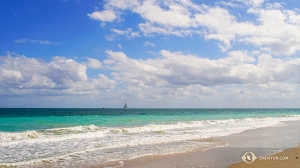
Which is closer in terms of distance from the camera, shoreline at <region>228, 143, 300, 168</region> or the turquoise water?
shoreline at <region>228, 143, 300, 168</region>

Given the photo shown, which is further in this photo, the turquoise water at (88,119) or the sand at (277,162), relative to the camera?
the turquoise water at (88,119)

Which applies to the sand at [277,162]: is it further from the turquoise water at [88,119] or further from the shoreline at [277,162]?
the turquoise water at [88,119]

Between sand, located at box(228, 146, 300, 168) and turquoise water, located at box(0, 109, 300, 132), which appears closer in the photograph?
sand, located at box(228, 146, 300, 168)

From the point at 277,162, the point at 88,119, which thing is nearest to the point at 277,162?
the point at 277,162

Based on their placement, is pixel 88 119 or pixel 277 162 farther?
pixel 88 119

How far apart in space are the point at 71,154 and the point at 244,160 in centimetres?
769

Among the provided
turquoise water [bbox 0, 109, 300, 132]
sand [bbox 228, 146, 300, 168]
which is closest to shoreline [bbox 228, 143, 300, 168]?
sand [bbox 228, 146, 300, 168]

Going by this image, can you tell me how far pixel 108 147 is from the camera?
47.0 feet

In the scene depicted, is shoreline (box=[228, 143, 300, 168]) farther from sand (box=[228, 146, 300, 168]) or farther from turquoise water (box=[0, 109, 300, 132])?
turquoise water (box=[0, 109, 300, 132])

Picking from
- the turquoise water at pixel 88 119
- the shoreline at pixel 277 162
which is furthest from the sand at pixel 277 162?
the turquoise water at pixel 88 119

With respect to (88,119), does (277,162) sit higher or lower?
higher

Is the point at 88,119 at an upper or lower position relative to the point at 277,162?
lower

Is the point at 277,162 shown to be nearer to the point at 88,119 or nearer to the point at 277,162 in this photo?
the point at 277,162

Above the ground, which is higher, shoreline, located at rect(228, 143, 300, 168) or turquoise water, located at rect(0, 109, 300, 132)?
shoreline, located at rect(228, 143, 300, 168)
